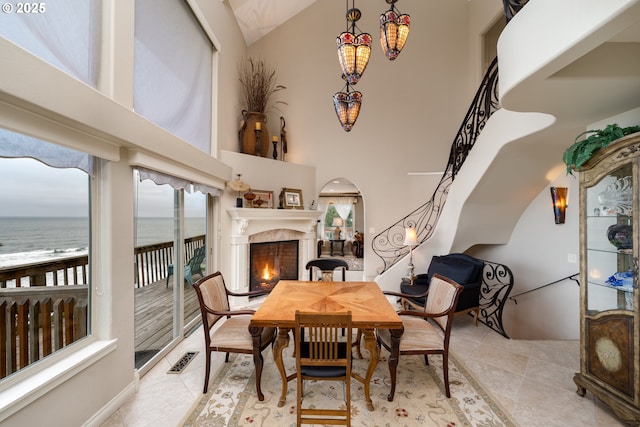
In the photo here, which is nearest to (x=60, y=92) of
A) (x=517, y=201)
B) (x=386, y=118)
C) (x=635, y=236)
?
(x=635, y=236)

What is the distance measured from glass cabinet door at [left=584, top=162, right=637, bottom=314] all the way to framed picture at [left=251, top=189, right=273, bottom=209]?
13.6 ft

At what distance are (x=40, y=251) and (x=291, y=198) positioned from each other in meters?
3.83

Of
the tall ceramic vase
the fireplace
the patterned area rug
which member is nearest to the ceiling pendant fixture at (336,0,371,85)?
the patterned area rug

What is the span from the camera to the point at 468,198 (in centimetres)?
379

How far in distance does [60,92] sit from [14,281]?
1.10m

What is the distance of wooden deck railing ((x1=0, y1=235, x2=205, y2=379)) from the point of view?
1555mm

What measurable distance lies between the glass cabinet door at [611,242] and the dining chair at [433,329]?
43.5 inches

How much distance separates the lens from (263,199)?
495 cm

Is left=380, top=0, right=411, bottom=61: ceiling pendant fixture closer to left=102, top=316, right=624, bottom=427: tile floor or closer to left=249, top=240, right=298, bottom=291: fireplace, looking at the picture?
left=102, top=316, right=624, bottom=427: tile floor

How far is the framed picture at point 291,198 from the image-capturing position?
5.20 metres

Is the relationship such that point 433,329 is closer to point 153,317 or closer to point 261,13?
point 153,317

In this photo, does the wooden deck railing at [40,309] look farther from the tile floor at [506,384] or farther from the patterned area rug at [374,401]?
the patterned area rug at [374,401]

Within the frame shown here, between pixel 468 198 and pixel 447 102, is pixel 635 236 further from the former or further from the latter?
pixel 447 102

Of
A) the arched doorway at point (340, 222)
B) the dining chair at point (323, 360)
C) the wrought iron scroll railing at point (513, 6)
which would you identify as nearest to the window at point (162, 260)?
the dining chair at point (323, 360)
